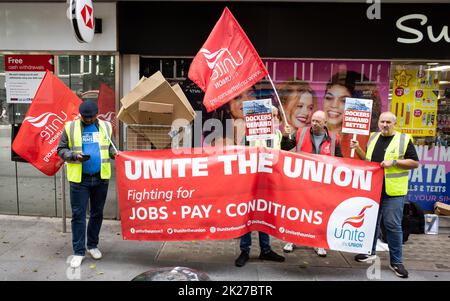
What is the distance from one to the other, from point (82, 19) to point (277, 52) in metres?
2.91

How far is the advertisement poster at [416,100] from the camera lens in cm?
704

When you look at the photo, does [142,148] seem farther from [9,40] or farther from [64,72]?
[9,40]

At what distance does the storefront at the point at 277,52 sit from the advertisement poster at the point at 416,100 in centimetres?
2

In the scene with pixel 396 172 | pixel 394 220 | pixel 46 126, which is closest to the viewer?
pixel 396 172

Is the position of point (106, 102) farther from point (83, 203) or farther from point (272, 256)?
point (272, 256)

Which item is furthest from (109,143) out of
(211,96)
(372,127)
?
(372,127)

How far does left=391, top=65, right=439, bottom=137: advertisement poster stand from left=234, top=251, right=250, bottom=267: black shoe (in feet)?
11.8

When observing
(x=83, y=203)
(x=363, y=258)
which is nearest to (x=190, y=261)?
(x=83, y=203)

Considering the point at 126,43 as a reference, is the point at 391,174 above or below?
below

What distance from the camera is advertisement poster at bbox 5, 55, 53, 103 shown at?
7023 mm

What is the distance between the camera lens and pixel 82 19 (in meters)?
5.86

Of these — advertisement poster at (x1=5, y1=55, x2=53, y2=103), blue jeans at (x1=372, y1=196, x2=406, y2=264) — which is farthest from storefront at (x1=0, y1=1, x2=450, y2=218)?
blue jeans at (x1=372, y1=196, x2=406, y2=264)
